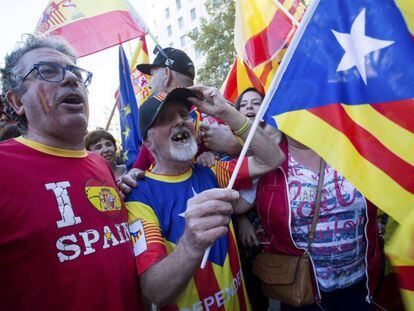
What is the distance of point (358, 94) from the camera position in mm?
1393

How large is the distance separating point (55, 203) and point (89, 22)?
2927 millimetres

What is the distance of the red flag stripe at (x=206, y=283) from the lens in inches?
66.4

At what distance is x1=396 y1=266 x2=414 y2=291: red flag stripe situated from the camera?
3.91ft

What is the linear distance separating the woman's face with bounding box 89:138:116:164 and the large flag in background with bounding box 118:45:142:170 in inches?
9.2

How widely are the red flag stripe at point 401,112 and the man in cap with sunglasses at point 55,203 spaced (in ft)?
4.12

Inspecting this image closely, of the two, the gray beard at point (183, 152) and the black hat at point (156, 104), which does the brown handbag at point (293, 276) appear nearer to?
the gray beard at point (183, 152)

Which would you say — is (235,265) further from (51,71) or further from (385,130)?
(51,71)

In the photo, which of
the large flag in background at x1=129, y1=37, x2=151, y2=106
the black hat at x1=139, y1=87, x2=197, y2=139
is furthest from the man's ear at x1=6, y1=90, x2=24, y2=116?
the large flag in background at x1=129, y1=37, x2=151, y2=106

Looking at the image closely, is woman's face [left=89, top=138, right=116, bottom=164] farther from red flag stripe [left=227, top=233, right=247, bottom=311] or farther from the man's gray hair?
red flag stripe [left=227, top=233, right=247, bottom=311]

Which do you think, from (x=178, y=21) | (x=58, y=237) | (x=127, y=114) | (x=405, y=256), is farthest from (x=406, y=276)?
(x=178, y=21)

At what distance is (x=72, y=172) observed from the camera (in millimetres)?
1521

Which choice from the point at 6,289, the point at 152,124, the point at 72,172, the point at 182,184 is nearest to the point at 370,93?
the point at 182,184

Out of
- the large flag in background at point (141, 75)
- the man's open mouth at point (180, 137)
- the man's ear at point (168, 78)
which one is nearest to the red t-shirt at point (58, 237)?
the man's open mouth at point (180, 137)

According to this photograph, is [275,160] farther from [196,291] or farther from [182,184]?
[196,291]
